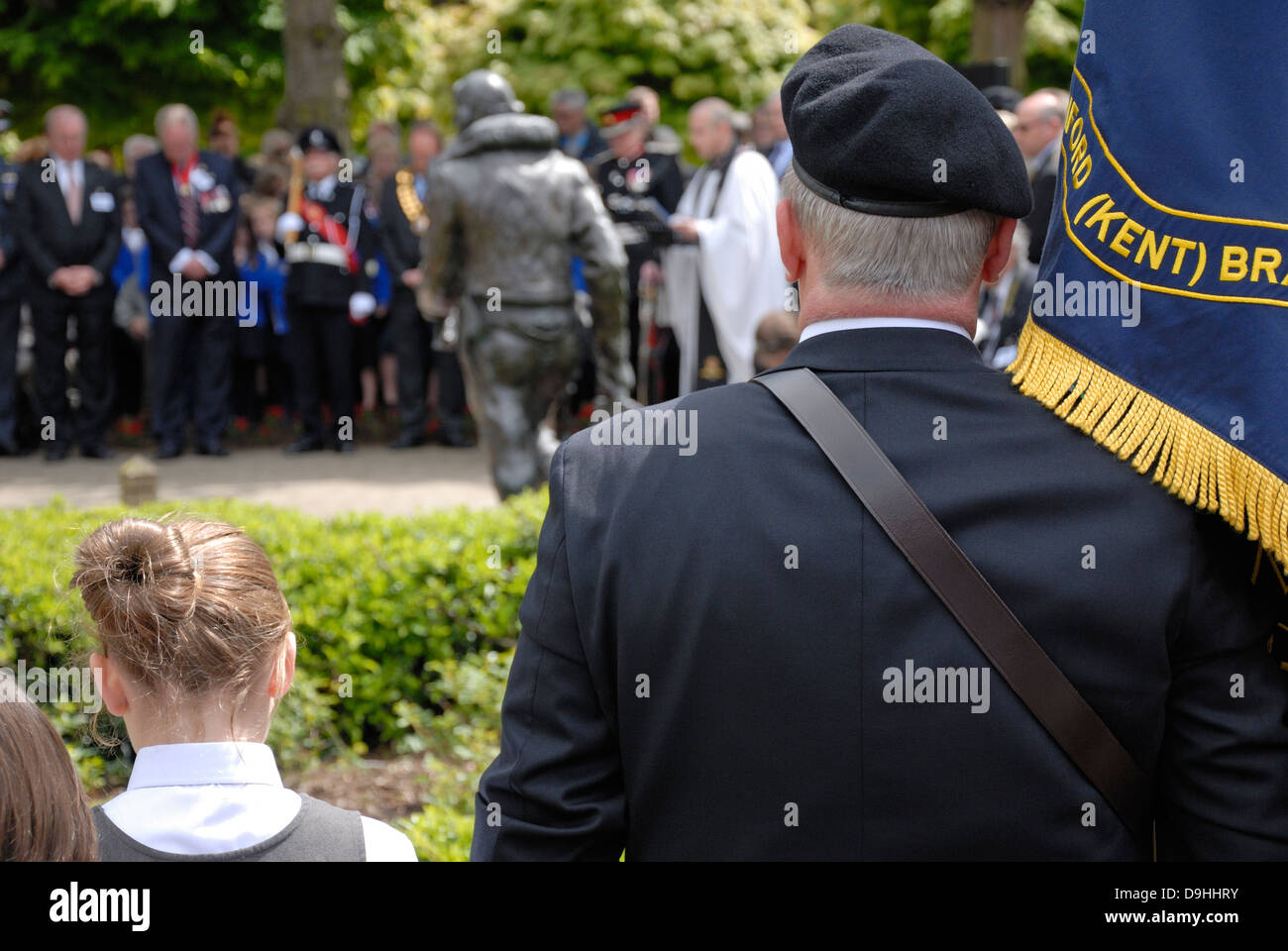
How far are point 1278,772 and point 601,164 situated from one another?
33.0 feet

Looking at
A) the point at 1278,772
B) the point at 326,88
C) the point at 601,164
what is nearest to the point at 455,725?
the point at 1278,772

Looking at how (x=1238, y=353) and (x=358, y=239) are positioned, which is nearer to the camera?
(x=1238, y=353)

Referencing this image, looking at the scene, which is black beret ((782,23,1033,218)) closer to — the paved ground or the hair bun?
the hair bun

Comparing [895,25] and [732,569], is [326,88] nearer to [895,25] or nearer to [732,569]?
[895,25]

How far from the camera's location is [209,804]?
220 centimetres

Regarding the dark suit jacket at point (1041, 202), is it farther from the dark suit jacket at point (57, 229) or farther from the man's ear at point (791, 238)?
the dark suit jacket at point (57, 229)

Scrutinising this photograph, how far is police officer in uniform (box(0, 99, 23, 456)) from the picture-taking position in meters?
11.4

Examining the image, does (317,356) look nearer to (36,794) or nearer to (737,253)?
(737,253)

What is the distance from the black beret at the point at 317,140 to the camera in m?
11.2

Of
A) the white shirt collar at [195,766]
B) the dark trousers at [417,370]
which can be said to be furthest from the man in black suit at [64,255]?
the white shirt collar at [195,766]

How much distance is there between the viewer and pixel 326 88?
1432cm

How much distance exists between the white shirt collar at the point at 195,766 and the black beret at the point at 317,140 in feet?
31.1

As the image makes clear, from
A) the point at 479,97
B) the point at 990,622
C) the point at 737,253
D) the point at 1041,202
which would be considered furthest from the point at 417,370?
the point at 990,622

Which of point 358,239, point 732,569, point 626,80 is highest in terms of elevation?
point 626,80
